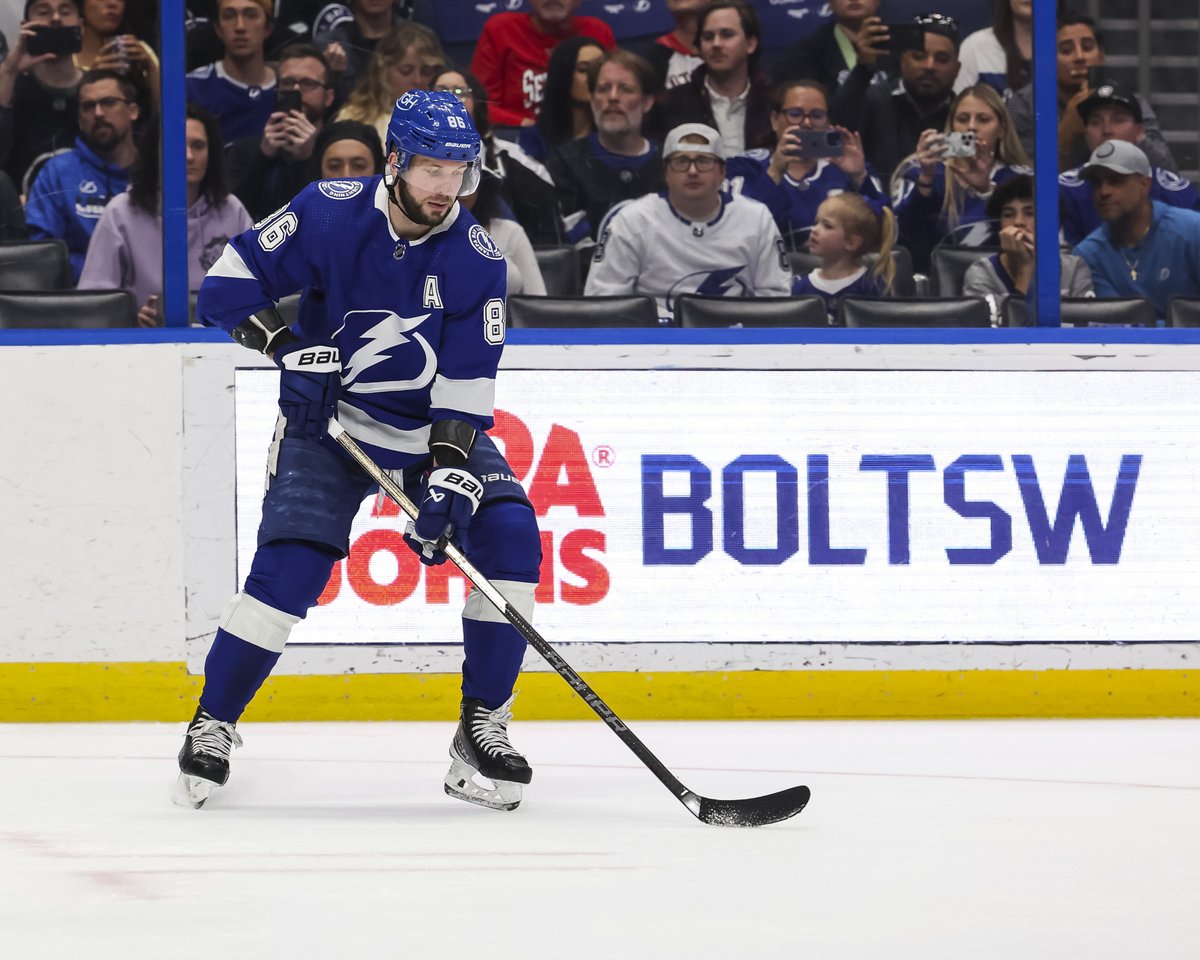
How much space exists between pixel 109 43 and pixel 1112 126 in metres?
2.86

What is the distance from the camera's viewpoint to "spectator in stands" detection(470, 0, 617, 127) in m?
5.24

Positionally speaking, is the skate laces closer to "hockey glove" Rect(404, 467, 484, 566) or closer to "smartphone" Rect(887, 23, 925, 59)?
"hockey glove" Rect(404, 467, 484, 566)

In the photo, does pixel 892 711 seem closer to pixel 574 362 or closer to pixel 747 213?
pixel 574 362

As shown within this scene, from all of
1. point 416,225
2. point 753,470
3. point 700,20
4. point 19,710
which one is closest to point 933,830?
point 416,225

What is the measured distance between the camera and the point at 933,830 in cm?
269

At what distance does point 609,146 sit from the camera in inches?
202

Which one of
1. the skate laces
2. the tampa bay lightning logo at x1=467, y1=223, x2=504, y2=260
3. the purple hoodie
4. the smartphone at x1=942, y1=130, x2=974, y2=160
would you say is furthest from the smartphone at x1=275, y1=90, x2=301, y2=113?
the skate laces

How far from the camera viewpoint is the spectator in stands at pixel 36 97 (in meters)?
5.01

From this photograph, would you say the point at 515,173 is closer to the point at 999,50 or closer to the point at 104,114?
the point at 104,114

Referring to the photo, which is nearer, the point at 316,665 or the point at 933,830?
the point at 933,830

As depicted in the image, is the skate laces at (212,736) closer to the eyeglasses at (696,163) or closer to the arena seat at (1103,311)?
the arena seat at (1103,311)

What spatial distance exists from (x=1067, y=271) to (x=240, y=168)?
2.17 metres

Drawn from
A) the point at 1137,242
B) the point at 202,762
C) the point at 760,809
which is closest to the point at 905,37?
the point at 1137,242

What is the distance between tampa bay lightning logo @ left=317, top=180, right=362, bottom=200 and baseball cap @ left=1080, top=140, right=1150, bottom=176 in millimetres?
2711
